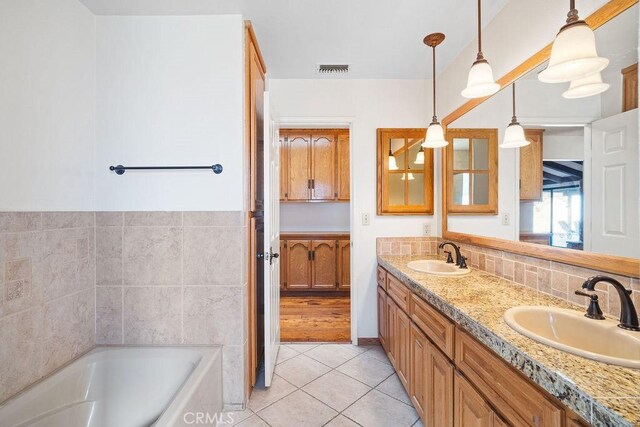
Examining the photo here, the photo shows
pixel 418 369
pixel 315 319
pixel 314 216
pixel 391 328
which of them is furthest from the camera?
pixel 314 216

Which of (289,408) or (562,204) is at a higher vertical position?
(562,204)

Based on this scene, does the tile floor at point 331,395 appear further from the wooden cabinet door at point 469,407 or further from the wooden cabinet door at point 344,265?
the wooden cabinet door at point 344,265

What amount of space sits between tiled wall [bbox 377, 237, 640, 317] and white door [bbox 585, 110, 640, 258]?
13 cm

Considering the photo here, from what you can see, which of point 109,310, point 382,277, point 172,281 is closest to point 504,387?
point 382,277

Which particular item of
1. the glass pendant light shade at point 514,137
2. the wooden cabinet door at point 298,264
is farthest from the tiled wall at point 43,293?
the glass pendant light shade at point 514,137

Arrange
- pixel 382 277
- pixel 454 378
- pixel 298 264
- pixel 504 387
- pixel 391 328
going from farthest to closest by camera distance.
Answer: pixel 298 264 → pixel 382 277 → pixel 391 328 → pixel 454 378 → pixel 504 387

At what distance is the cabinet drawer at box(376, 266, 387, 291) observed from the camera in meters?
2.27

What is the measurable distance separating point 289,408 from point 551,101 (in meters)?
2.22

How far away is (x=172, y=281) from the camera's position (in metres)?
1.71

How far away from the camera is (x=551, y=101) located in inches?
51.2

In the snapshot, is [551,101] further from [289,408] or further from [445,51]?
[289,408]

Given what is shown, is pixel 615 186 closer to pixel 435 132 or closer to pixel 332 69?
pixel 435 132

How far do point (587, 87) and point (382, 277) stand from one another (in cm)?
171

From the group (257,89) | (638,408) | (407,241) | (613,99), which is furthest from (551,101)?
(257,89)
